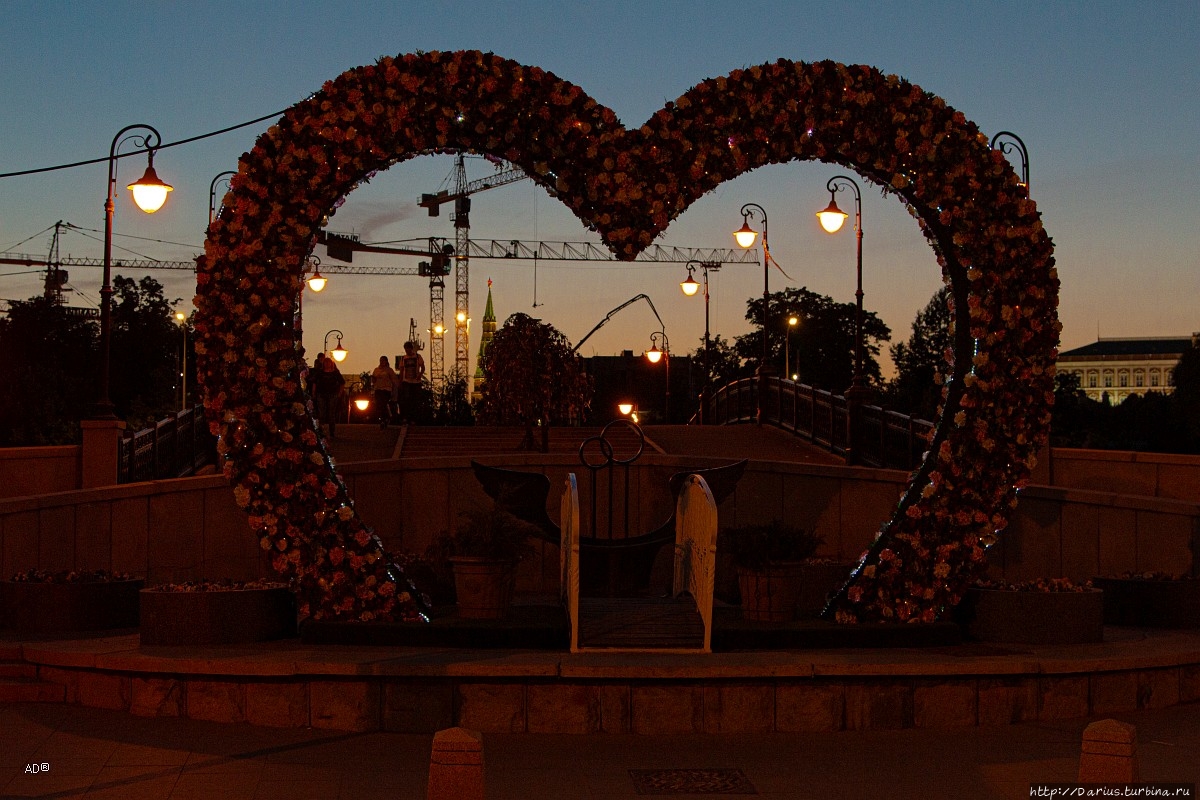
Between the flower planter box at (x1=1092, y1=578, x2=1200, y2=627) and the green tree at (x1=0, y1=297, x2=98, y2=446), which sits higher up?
the green tree at (x1=0, y1=297, x2=98, y2=446)

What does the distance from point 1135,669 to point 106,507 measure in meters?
8.69

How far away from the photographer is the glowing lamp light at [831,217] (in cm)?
2241

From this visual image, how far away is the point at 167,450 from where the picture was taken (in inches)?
851

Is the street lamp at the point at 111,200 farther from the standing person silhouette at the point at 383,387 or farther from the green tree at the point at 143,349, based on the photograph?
the green tree at the point at 143,349

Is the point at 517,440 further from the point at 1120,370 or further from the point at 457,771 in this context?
the point at 1120,370

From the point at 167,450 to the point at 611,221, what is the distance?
45.3ft

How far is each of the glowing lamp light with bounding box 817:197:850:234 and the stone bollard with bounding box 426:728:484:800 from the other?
1804 cm

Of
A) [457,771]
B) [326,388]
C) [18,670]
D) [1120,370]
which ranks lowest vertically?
[18,670]

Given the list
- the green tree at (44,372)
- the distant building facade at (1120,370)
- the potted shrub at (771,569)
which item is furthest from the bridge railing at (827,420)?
the distant building facade at (1120,370)

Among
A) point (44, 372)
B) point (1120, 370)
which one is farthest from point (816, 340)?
point (1120, 370)

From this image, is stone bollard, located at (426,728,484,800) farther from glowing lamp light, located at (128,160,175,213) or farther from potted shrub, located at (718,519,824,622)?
glowing lamp light, located at (128,160,175,213)

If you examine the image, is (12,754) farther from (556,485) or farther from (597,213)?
(556,485)

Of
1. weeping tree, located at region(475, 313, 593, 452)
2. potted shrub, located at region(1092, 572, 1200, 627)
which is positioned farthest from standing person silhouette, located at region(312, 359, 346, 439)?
potted shrub, located at region(1092, 572, 1200, 627)

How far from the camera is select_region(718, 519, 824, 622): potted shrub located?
32.6ft
